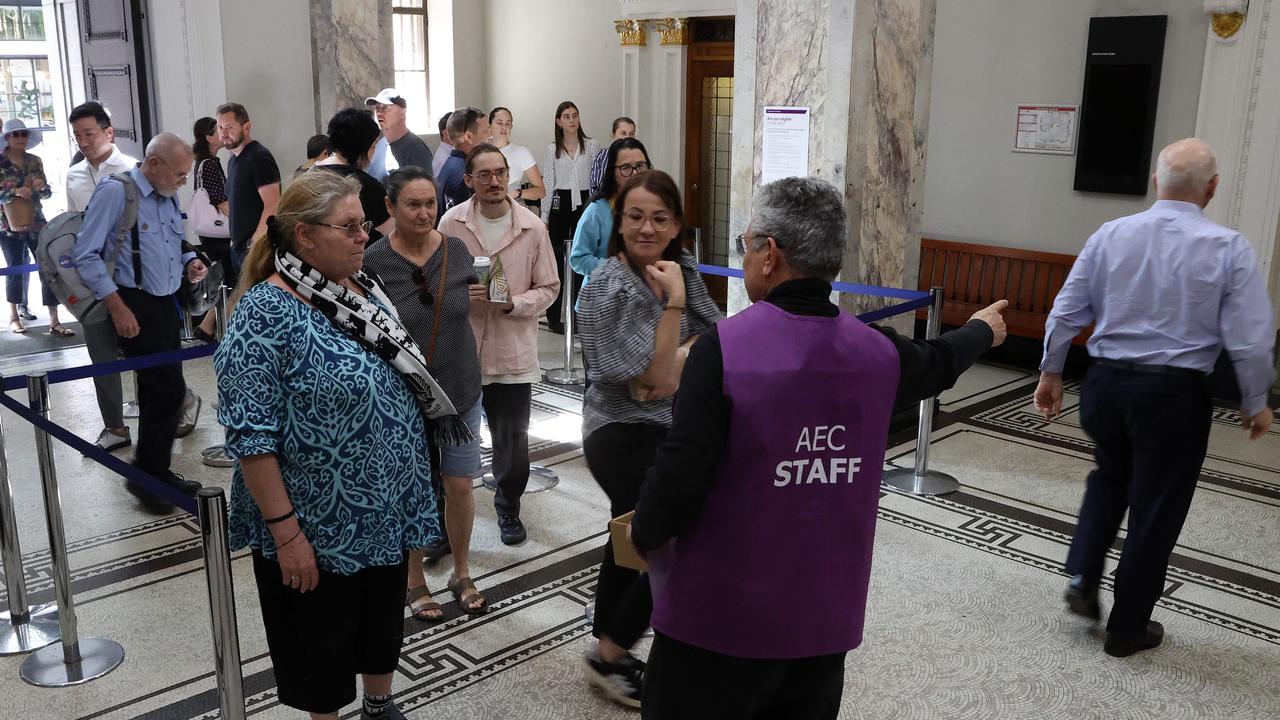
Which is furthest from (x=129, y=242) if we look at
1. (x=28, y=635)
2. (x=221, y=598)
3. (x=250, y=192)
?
(x=221, y=598)

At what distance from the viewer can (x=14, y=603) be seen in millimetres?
4117

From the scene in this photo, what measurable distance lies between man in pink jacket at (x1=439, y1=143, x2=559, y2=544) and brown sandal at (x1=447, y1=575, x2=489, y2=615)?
2.43 ft

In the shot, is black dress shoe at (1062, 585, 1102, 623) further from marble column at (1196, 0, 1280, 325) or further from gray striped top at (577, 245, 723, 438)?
marble column at (1196, 0, 1280, 325)

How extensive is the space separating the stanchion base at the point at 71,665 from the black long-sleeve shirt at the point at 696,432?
8.53 ft

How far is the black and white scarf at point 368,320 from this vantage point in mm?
2639

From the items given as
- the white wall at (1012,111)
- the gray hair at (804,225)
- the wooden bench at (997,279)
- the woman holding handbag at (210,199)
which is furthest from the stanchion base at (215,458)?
the white wall at (1012,111)

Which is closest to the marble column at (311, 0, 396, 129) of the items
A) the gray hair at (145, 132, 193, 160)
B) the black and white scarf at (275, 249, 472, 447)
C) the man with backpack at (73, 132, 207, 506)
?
the man with backpack at (73, 132, 207, 506)

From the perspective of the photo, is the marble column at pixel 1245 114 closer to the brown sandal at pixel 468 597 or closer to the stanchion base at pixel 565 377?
the stanchion base at pixel 565 377

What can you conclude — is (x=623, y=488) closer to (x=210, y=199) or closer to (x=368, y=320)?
(x=368, y=320)

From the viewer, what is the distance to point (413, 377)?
2799 millimetres

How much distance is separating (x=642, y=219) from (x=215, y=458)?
3.77 meters

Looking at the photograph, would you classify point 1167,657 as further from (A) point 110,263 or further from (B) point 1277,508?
(A) point 110,263

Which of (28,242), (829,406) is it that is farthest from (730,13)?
(829,406)

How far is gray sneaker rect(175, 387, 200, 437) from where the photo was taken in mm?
6611
